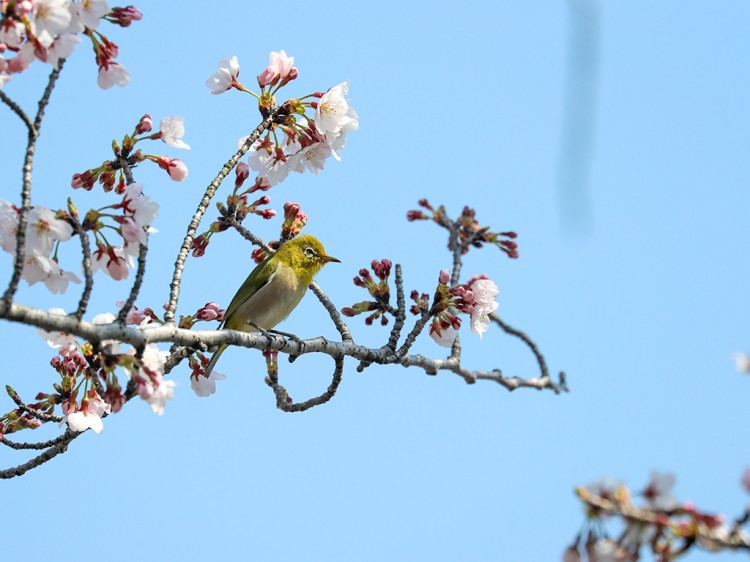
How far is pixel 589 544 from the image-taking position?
3.07m

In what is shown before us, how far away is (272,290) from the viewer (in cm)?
796

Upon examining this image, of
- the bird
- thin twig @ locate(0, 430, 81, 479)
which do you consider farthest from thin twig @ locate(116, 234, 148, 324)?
the bird

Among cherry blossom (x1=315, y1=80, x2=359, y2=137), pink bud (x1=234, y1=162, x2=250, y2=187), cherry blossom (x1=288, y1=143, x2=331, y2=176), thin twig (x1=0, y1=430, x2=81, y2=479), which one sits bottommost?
thin twig (x1=0, y1=430, x2=81, y2=479)

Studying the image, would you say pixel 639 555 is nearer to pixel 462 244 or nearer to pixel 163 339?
pixel 163 339

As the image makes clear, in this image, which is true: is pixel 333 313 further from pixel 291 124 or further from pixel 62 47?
pixel 62 47

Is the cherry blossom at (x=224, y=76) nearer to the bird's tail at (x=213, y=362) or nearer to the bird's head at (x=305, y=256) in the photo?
the bird's tail at (x=213, y=362)

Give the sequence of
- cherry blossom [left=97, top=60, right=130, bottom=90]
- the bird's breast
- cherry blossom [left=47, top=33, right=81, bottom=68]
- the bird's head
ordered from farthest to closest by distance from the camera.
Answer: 1. the bird's head
2. the bird's breast
3. cherry blossom [left=97, top=60, right=130, bottom=90]
4. cherry blossom [left=47, top=33, right=81, bottom=68]

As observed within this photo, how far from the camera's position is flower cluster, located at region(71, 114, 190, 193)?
5.11m

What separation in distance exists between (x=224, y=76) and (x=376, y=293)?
198cm

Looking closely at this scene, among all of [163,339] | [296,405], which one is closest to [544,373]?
[296,405]

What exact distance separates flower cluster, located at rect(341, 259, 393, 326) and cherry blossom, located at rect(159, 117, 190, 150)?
6.23 ft

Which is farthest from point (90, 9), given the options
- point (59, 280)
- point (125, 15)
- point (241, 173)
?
point (241, 173)

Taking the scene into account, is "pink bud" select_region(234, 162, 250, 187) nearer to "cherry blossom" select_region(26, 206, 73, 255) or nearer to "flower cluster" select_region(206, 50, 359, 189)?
"flower cluster" select_region(206, 50, 359, 189)

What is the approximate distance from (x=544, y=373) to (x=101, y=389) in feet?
12.3
